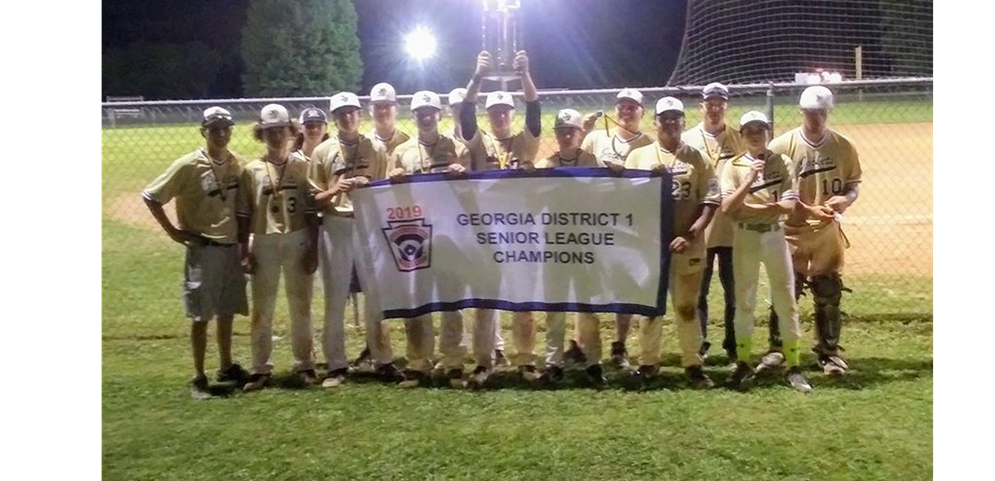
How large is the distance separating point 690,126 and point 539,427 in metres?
8.93

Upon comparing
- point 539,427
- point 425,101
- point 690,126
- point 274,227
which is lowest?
point 539,427

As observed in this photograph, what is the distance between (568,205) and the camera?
18.1 feet

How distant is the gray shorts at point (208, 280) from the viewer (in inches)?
220

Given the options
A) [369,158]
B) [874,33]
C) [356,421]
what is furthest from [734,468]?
[874,33]

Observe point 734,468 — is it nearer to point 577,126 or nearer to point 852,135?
point 577,126

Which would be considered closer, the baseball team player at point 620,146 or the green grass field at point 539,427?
the green grass field at point 539,427

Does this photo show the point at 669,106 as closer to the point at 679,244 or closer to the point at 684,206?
the point at 684,206

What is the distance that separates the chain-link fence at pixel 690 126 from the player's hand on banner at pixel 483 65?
125cm

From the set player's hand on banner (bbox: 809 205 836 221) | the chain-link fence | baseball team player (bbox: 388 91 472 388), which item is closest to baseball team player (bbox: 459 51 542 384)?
baseball team player (bbox: 388 91 472 388)

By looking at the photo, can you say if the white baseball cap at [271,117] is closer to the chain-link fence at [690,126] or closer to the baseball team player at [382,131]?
the baseball team player at [382,131]

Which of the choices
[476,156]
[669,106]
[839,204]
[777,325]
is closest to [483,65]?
[476,156]

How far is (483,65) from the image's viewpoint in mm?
5586

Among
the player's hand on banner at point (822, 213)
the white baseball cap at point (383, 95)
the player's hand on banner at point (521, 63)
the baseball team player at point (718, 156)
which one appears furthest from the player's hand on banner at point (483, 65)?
the player's hand on banner at point (822, 213)

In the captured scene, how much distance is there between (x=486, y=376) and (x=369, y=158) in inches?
63.7
